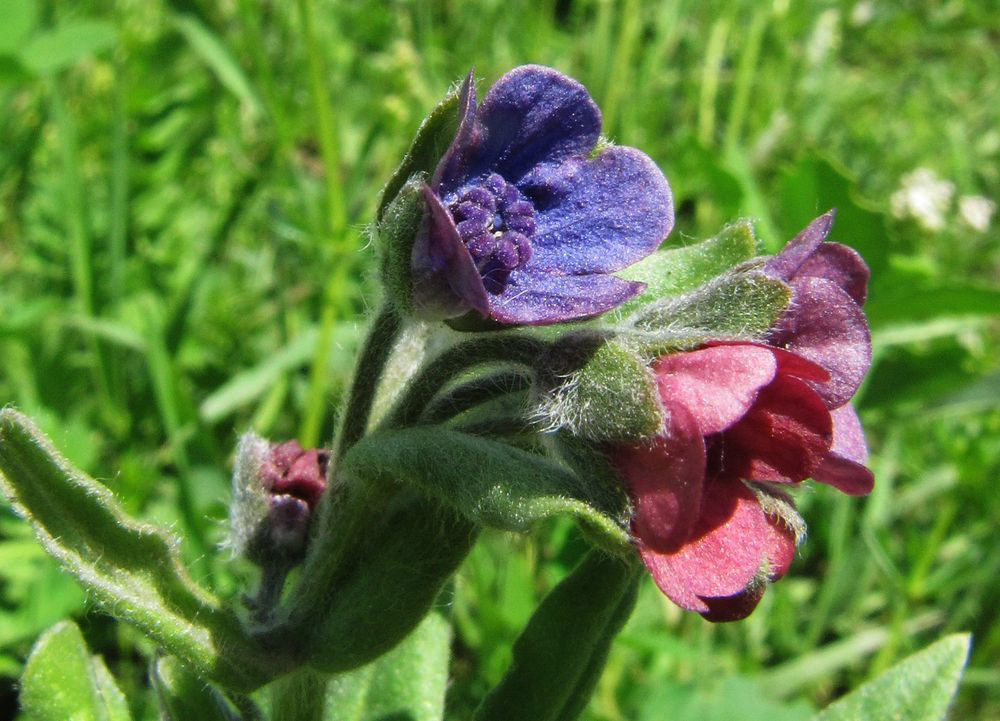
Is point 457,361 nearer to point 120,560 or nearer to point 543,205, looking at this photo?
point 543,205

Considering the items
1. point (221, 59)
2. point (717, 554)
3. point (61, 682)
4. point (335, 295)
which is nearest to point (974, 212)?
point (335, 295)

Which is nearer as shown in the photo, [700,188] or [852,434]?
[852,434]

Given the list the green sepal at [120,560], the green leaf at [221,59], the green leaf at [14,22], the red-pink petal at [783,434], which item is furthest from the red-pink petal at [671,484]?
the green leaf at [14,22]

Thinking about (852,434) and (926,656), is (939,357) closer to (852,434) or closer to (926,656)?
(926,656)


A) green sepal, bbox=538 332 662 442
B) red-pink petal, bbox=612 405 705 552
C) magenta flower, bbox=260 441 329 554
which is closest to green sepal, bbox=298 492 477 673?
magenta flower, bbox=260 441 329 554

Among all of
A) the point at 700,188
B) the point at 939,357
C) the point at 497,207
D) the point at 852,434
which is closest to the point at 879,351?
the point at 939,357

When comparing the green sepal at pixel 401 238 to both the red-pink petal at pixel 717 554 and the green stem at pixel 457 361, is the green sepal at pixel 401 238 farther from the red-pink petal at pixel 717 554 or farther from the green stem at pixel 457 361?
the red-pink petal at pixel 717 554

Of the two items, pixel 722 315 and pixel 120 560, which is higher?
pixel 722 315

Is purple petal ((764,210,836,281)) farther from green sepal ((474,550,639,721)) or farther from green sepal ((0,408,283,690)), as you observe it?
green sepal ((0,408,283,690))
